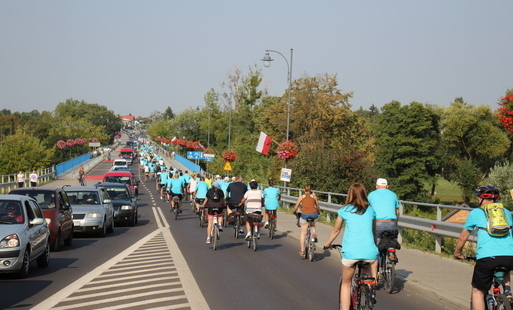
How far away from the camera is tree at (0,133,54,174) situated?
83.1 m

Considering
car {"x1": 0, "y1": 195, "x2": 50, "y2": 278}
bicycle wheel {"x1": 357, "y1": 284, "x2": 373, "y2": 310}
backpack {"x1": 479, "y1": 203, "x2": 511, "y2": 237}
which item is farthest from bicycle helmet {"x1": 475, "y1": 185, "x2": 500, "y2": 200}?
car {"x1": 0, "y1": 195, "x2": 50, "y2": 278}

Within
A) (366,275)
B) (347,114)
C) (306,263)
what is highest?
(347,114)

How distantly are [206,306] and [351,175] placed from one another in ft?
93.1

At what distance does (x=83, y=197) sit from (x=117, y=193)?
4925mm

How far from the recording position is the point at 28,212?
41.9 feet

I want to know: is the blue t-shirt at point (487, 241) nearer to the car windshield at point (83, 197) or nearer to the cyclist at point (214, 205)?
the cyclist at point (214, 205)

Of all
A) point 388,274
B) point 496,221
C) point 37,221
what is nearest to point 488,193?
point 496,221

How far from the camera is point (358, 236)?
760cm

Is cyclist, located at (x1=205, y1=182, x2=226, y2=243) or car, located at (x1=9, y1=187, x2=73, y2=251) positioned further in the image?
cyclist, located at (x1=205, y1=182, x2=226, y2=243)

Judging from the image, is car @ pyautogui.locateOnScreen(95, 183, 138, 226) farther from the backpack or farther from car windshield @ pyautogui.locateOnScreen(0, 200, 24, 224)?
the backpack

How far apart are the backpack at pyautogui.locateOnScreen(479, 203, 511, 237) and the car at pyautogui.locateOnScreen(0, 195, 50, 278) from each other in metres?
7.71

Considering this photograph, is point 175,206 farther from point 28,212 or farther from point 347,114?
point 347,114

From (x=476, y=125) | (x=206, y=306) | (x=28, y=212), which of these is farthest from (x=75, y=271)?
(x=476, y=125)

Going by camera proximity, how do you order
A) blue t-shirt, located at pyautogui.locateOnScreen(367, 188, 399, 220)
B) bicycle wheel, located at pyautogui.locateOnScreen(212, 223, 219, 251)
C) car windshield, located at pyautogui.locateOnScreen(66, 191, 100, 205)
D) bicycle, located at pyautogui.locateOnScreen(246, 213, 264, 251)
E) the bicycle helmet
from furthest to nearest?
car windshield, located at pyautogui.locateOnScreen(66, 191, 100, 205)
bicycle, located at pyautogui.locateOnScreen(246, 213, 264, 251)
bicycle wheel, located at pyautogui.locateOnScreen(212, 223, 219, 251)
blue t-shirt, located at pyautogui.locateOnScreen(367, 188, 399, 220)
the bicycle helmet
